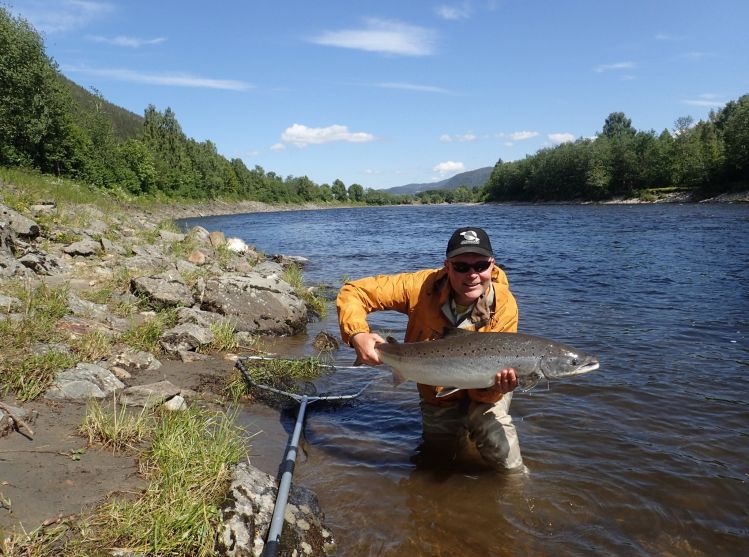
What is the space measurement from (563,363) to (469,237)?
1.39 m

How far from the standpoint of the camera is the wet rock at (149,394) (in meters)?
5.05

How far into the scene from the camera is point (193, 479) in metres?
3.72

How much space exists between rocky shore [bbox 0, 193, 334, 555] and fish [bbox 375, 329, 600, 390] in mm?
1609

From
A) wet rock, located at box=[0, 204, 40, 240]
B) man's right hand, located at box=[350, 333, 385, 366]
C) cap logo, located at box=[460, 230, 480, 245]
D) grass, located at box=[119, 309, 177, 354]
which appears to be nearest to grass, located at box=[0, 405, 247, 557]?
man's right hand, located at box=[350, 333, 385, 366]

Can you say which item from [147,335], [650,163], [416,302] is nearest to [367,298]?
Result: [416,302]

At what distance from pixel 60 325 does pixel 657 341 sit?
10176 mm

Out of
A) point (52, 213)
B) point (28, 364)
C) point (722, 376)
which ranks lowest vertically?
point (722, 376)

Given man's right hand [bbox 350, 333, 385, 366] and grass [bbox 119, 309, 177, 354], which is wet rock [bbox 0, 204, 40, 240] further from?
man's right hand [bbox 350, 333, 385, 366]

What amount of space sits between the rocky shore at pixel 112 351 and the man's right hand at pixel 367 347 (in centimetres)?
131

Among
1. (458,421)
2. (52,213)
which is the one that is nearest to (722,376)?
(458,421)

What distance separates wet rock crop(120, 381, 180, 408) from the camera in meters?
5.05

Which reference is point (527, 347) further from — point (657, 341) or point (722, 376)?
point (657, 341)

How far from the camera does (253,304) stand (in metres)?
9.61

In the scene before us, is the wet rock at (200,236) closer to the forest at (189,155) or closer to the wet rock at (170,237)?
the wet rock at (170,237)
